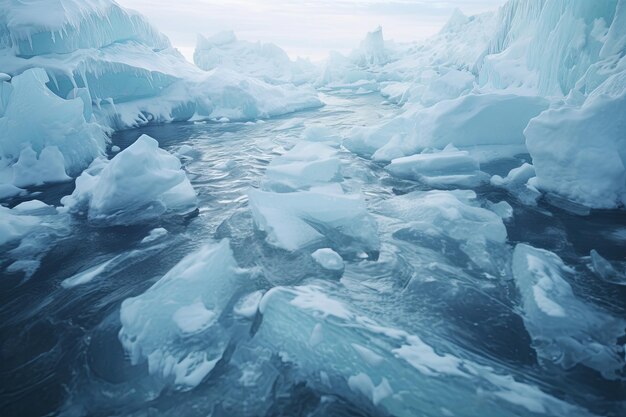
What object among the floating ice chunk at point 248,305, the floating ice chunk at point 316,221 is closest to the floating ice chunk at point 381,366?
the floating ice chunk at point 248,305

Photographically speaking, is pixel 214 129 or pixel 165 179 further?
pixel 214 129

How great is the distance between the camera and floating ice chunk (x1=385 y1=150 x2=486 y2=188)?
20.8 feet

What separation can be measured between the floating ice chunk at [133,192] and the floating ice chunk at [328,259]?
2.72 m

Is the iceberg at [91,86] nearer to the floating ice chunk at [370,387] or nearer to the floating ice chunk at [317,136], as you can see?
the floating ice chunk at [317,136]

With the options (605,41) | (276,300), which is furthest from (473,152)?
(276,300)

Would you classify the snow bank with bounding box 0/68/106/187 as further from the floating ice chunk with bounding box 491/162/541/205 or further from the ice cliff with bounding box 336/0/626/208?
the floating ice chunk with bounding box 491/162/541/205

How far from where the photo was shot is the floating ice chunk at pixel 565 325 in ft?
8.70

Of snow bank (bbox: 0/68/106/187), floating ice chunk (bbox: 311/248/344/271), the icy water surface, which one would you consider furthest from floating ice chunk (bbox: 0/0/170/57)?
floating ice chunk (bbox: 311/248/344/271)

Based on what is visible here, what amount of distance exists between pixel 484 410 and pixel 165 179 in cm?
517

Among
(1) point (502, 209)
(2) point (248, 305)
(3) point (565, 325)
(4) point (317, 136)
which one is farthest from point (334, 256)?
(4) point (317, 136)

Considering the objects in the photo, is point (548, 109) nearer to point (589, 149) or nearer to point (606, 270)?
point (589, 149)

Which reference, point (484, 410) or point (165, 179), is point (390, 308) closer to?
point (484, 410)

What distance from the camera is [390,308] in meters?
3.26

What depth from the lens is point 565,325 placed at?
9.38ft
